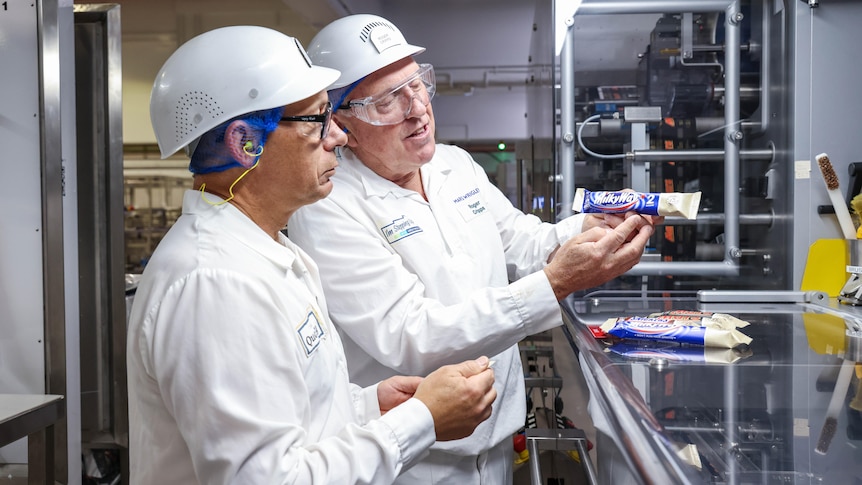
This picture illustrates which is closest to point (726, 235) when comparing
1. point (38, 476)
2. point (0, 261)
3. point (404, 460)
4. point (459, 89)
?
point (404, 460)

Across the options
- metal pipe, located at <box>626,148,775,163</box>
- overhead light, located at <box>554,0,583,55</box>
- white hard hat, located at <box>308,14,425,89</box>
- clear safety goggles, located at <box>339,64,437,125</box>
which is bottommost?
metal pipe, located at <box>626,148,775,163</box>

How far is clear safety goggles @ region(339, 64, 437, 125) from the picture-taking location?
5.57 feet

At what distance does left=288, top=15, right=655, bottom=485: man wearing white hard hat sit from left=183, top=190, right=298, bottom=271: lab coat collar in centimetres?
43

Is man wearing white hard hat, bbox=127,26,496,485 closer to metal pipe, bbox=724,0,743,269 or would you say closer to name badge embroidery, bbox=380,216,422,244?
name badge embroidery, bbox=380,216,422,244

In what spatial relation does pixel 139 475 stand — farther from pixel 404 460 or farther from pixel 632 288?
pixel 632 288

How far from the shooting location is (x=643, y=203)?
1651mm

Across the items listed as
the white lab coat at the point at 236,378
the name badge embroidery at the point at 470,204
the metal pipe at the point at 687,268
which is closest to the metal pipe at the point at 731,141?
the metal pipe at the point at 687,268

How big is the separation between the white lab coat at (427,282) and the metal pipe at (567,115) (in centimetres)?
36

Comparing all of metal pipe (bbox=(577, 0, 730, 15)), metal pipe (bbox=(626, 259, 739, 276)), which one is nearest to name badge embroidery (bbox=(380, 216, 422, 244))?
metal pipe (bbox=(626, 259, 739, 276))

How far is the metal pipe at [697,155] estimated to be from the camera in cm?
223

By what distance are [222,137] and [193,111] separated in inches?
2.4

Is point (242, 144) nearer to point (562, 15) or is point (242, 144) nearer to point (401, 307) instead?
point (401, 307)

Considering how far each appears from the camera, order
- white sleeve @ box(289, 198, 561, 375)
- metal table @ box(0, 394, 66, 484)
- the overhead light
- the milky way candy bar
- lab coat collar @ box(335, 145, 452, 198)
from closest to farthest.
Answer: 1. white sleeve @ box(289, 198, 561, 375)
2. the milky way candy bar
3. lab coat collar @ box(335, 145, 452, 198)
4. metal table @ box(0, 394, 66, 484)
5. the overhead light

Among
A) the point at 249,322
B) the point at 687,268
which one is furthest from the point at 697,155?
the point at 249,322
